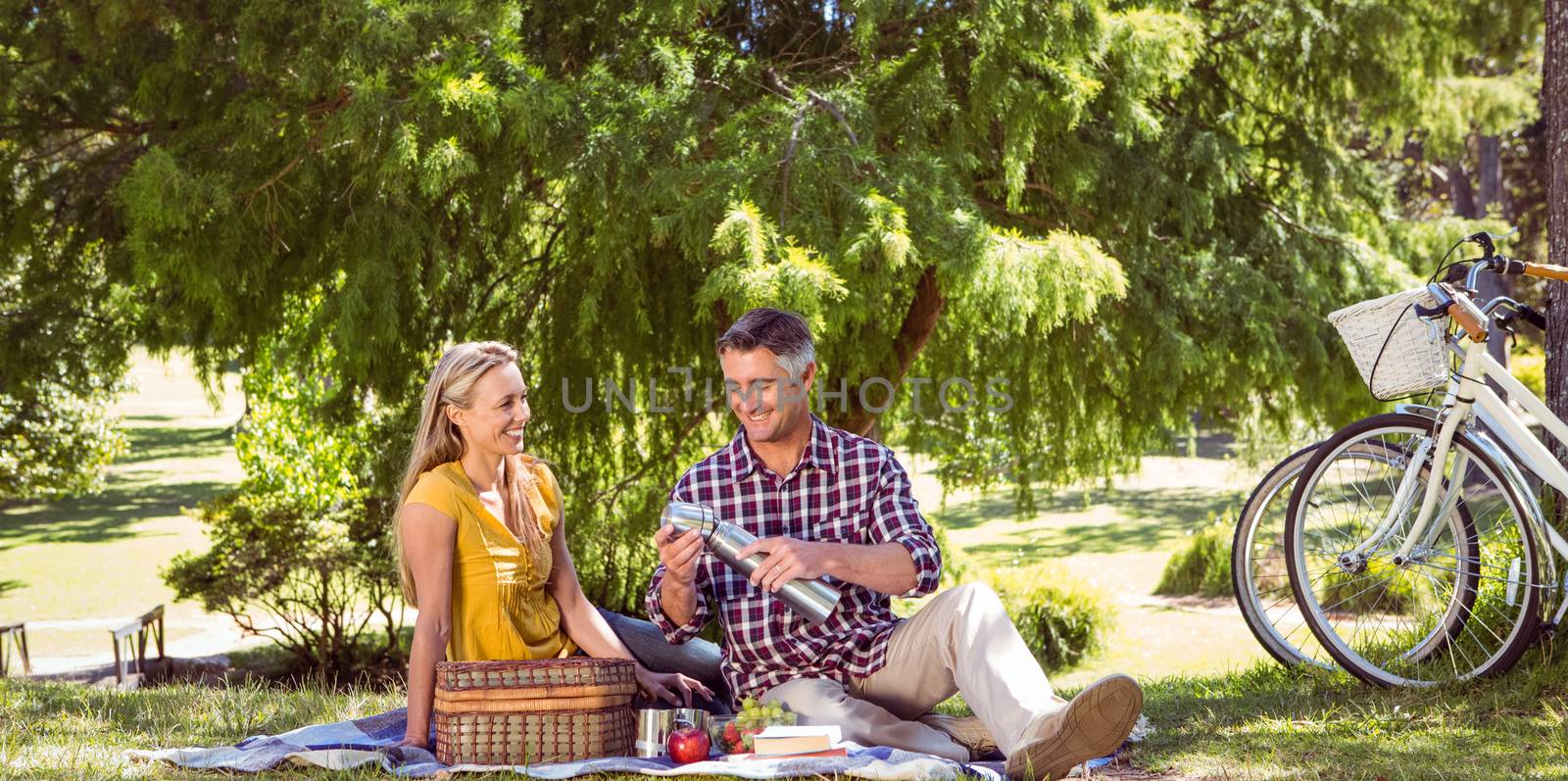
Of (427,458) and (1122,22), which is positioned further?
(1122,22)

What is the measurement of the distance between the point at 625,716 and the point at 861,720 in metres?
0.52

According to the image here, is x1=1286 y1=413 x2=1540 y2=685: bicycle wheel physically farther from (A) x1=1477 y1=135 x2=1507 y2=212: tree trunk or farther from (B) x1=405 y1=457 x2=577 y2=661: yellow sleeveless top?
(A) x1=1477 y1=135 x2=1507 y2=212: tree trunk

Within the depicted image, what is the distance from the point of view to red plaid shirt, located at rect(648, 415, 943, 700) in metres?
3.08

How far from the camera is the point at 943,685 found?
3.00 m

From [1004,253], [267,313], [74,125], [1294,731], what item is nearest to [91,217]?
[74,125]

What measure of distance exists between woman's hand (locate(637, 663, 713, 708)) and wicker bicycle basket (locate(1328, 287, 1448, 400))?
1.91 metres

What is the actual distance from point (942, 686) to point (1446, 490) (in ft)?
4.96

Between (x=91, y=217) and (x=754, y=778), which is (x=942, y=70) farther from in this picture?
(x=91, y=217)

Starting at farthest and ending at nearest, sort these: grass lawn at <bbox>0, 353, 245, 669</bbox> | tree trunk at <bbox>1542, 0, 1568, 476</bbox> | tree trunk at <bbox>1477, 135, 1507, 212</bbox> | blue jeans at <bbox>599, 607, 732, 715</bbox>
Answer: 1. tree trunk at <bbox>1477, 135, 1507, 212</bbox>
2. grass lawn at <bbox>0, 353, 245, 669</bbox>
3. tree trunk at <bbox>1542, 0, 1568, 476</bbox>
4. blue jeans at <bbox>599, 607, 732, 715</bbox>

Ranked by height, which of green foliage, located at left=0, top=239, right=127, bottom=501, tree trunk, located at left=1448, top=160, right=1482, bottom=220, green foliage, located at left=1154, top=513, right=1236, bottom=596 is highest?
tree trunk, located at left=1448, top=160, right=1482, bottom=220

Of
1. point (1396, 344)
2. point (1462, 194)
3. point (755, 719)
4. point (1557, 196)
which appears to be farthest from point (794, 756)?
point (1462, 194)

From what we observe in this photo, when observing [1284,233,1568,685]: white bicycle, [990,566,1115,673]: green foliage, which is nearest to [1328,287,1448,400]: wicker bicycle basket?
[1284,233,1568,685]: white bicycle

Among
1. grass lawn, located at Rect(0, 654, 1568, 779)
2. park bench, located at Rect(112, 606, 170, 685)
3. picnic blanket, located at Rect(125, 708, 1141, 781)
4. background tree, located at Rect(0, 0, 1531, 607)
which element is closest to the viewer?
picnic blanket, located at Rect(125, 708, 1141, 781)

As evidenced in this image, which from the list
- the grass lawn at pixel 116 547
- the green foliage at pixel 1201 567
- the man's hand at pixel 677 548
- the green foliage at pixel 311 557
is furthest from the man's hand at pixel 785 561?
the green foliage at pixel 1201 567
